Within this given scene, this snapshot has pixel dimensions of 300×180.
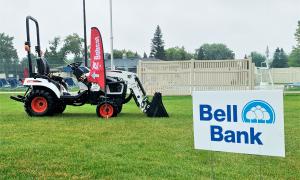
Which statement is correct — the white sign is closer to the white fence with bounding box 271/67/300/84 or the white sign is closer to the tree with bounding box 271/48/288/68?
the white fence with bounding box 271/67/300/84

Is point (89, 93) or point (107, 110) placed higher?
point (89, 93)

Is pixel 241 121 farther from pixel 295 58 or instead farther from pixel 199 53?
pixel 199 53

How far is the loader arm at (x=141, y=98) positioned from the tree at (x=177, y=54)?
93124 mm

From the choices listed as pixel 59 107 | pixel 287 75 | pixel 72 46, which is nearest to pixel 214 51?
pixel 72 46

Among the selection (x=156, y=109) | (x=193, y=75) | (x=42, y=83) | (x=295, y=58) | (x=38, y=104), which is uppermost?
(x=295, y=58)

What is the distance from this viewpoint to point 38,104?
41.5 feet

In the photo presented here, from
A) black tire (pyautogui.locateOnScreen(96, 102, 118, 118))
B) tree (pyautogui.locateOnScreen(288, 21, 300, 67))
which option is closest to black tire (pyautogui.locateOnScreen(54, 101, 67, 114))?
black tire (pyautogui.locateOnScreen(96, 102, 118, 118))

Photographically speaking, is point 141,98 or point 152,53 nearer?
point 141,98

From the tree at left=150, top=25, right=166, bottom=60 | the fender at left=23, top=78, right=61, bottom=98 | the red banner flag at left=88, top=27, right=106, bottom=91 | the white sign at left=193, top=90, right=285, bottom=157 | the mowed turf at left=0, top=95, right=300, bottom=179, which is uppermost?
the tree at left=150, top=25, right=166, bottom=60

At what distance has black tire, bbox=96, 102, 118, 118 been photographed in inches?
477

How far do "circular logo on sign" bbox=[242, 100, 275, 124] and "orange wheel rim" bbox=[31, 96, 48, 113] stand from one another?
957cm

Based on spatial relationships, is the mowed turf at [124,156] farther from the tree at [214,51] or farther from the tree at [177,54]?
the tree at [177,54]

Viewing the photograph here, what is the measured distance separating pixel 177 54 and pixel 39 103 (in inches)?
3803

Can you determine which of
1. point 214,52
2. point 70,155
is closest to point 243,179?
point 70,155
